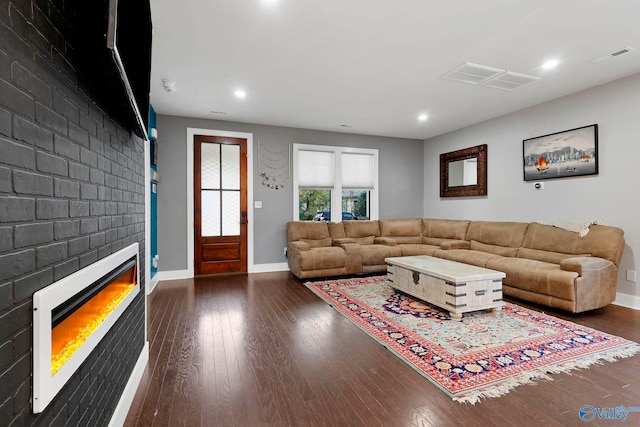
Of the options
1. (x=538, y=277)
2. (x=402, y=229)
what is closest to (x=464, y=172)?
(x=402, y=229)

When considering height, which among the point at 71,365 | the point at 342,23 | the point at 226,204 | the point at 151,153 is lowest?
the point at 71,365

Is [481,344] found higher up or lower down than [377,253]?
lower down

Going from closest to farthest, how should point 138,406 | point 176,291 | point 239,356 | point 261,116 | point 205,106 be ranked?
point 138,406, point 239,356, point 176,291, point 205,106, point 261,116

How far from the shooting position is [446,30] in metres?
2.60

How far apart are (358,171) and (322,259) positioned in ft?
7.52

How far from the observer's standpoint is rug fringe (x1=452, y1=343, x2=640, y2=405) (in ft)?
6.00

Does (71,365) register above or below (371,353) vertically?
above

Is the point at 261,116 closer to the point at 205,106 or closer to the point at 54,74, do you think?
the point at 205,106

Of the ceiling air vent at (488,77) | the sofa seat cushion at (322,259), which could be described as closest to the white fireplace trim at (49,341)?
the sofa seat cushion at (322,259)

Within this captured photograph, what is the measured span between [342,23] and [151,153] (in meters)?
3.28

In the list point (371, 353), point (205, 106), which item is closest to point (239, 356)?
point (371, 353)

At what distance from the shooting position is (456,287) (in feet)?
9.88

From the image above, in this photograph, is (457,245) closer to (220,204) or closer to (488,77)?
(488,77)

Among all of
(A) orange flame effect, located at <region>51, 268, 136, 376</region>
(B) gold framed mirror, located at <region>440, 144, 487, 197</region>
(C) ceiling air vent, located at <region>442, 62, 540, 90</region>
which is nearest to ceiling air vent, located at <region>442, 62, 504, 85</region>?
(C) ceiling air vent, located at <region>442, 62, 540, 90</region>
